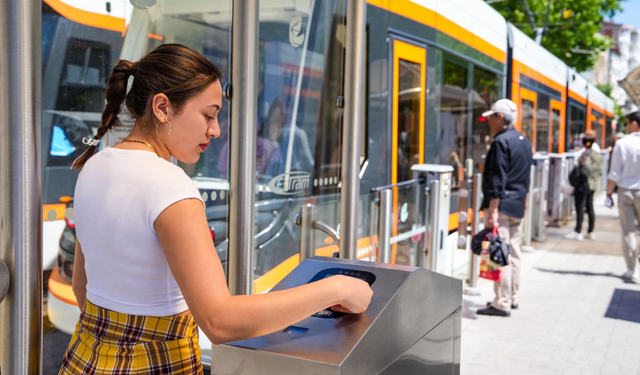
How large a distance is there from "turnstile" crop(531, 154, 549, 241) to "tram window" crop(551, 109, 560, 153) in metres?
3.00

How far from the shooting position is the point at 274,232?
13.2ft

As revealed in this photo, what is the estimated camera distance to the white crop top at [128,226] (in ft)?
4.24

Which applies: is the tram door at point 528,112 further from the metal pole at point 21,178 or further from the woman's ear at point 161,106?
the metal pole at point 21,178

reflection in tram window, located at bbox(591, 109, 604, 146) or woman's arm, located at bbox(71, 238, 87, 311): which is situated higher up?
reflection in tram window, located at bbox(591, 109, 604, 146)

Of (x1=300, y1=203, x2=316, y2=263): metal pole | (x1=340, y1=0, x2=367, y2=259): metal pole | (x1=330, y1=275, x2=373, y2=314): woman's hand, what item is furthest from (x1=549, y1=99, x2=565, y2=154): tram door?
(x1=330, y1=275, x2=373, y2=314): woman's hand

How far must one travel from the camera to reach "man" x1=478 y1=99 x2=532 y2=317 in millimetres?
5391

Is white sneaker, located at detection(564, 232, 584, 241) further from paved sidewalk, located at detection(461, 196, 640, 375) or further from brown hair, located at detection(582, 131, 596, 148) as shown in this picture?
paved sidewalk, located at detection(461, 196, 640, 375)

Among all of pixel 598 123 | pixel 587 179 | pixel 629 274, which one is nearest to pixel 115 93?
pixel 629 274

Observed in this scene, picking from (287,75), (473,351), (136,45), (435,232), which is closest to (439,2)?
(435,232)

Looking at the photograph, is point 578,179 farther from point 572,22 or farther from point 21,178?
point 572,22

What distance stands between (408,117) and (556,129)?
878cm

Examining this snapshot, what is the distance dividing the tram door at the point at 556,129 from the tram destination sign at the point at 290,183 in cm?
946

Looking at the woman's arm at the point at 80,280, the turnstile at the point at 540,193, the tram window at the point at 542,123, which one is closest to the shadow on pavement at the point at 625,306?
the turnstile at the point at 540,193

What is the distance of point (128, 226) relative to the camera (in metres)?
1.31
